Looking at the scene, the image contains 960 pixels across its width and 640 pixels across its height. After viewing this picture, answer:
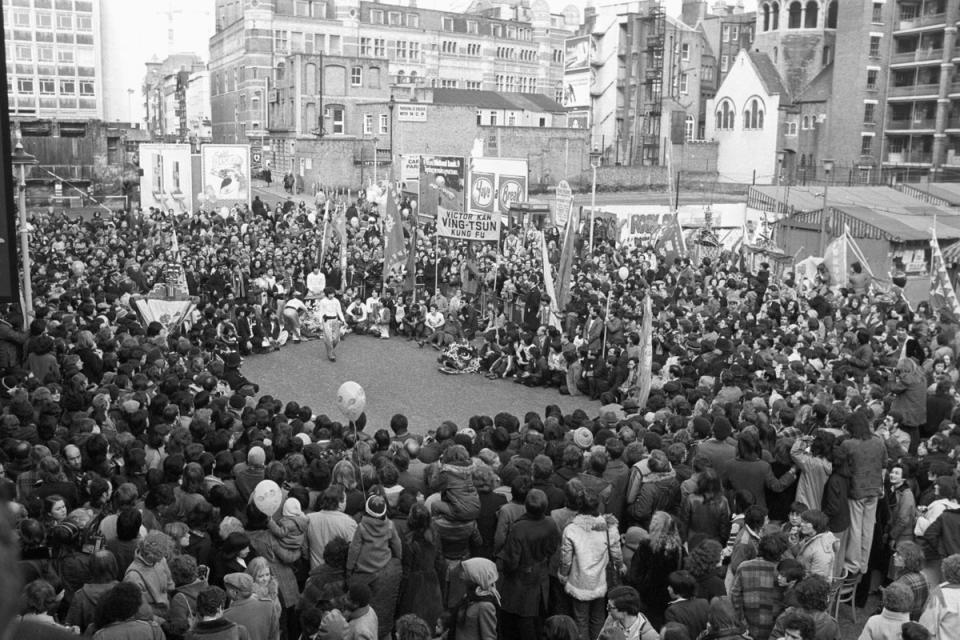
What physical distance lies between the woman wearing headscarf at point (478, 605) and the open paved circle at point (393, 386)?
884 cm

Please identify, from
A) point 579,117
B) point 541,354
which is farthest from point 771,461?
point 579,117

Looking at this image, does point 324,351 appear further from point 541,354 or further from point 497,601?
point 497,601

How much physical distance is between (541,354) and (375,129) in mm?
46679

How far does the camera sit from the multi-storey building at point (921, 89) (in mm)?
55344

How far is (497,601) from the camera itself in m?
6.81

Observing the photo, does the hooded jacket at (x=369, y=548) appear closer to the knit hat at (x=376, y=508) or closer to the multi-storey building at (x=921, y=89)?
the knit hat at (x=376, y=508)

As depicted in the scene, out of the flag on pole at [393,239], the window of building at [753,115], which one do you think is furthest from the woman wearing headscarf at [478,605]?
the window of building at [753,115]

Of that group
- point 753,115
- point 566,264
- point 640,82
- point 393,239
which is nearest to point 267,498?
point 566,264

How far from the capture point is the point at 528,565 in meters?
7.12

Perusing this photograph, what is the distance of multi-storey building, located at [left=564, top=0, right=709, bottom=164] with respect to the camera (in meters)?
74.2

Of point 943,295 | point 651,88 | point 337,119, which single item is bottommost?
point 943,295

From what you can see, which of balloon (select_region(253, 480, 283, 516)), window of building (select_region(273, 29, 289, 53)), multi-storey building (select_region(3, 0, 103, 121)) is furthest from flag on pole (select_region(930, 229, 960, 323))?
multi-storey building (select_region(3, 0, 103, 121))

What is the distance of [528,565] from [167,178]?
32592 mm

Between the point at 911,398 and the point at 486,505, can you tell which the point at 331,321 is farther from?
the point at 486,505
